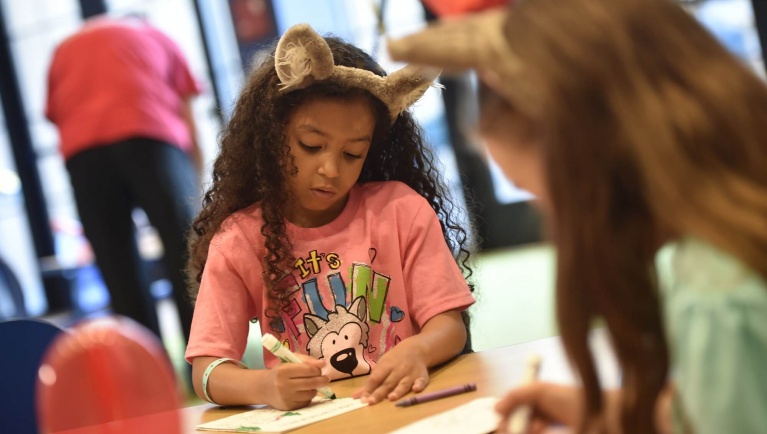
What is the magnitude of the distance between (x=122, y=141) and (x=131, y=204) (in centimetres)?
23

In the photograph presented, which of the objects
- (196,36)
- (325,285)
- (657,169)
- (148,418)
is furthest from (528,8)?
(196,36)

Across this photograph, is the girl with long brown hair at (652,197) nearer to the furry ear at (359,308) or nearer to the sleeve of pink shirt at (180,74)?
the furry ear at (359,308)

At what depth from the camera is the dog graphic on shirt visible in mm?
1440

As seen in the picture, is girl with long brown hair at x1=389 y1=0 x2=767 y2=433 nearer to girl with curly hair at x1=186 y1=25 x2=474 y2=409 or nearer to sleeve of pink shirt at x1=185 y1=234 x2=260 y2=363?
girl with curly hair at x1=186 y1=25 x2=474 y2=409

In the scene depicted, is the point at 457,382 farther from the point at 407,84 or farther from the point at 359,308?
the point at 407,84

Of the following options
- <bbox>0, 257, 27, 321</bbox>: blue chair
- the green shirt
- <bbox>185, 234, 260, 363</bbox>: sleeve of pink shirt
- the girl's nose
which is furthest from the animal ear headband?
<bbox>0, 257, 27, 321</bbox>: blue chair

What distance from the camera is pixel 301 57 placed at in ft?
4.66

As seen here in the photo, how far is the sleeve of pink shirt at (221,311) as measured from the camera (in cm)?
142

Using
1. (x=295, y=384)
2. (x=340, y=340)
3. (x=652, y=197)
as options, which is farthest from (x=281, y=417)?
(x=652, y=197)

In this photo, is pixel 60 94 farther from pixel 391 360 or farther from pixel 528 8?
pixel 528 8

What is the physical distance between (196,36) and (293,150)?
14.3 ft

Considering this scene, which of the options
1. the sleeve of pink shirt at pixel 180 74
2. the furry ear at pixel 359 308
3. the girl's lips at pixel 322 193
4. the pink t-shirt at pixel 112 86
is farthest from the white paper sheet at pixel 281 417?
the sleeve of pink shirt at pixel 180 74

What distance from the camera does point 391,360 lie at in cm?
127

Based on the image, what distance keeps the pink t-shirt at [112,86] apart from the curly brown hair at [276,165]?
1.25 m
